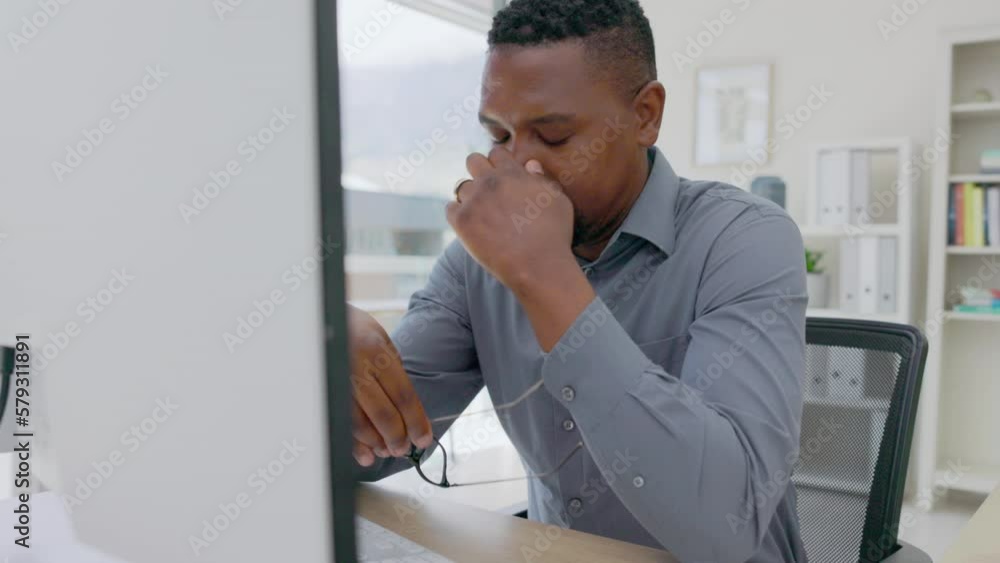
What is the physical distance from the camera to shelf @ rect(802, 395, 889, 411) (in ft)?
3.28

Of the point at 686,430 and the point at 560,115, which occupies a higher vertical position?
the point at 560,115

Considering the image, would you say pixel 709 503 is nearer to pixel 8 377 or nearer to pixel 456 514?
pixel 456 514

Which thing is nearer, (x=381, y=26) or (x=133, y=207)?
(x=133, y=207)

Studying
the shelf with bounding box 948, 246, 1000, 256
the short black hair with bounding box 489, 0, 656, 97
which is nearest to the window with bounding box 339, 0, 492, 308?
the short black hair with bounding box 489, 0, 656, 97

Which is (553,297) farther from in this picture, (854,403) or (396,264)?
(396,264)

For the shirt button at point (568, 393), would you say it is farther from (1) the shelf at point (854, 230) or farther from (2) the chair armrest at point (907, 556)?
(1) the shelf at point (854, 230)

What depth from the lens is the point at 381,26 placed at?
2852 millimetres

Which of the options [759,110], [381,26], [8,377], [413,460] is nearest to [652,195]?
[413,460]

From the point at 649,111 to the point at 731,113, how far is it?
2.81 metres

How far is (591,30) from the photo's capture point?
983 mm

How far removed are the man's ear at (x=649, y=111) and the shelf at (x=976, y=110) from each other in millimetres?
2416

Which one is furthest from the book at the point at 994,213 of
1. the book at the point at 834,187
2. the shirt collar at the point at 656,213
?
the shirt collar at the point at 656,213

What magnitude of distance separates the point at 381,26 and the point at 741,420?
2.48m

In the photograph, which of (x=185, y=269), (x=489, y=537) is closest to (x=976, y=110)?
(x=489, y=537)
